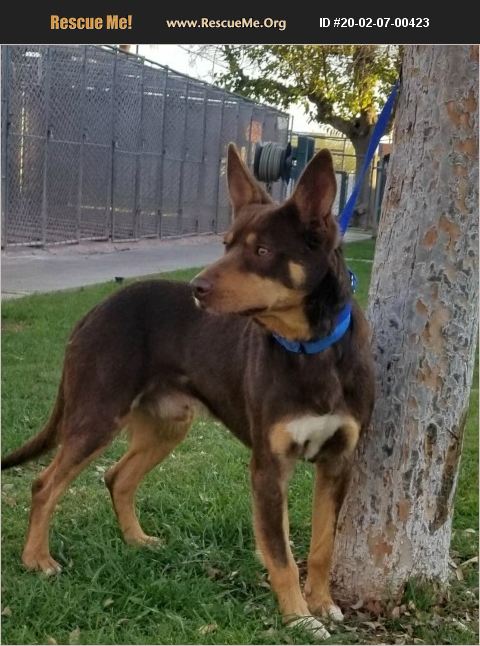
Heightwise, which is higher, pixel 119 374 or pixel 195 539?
pixel 119 374

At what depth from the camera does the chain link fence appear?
14109 millimetres

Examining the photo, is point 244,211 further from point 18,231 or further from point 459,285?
point 18,231

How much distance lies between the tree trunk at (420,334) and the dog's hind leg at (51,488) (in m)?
1.30

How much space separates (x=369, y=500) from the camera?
411 centimetres

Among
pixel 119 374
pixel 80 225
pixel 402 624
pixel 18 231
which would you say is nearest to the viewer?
pixel 402 624

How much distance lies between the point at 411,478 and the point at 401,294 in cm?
86

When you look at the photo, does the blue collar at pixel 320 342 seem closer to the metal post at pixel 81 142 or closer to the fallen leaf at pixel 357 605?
the fallen leaf at pixel 357 605

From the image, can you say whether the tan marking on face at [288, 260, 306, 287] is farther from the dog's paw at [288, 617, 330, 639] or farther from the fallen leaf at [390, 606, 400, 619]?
the fallen leaf at [390, 606, 400, 619]

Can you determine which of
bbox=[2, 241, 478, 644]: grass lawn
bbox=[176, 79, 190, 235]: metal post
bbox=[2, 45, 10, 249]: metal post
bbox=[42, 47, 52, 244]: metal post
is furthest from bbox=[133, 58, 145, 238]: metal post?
bbox=[2, 241, 478, 644]: grass lawn

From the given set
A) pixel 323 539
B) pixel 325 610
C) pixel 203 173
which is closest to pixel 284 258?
pixel 323 539

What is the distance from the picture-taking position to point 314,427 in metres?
3.57

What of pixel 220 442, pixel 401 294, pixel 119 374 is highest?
pixel 401 294

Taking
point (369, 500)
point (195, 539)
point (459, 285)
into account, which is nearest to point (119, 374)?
point (195, 539)

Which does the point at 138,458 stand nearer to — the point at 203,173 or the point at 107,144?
the point at 107,144
